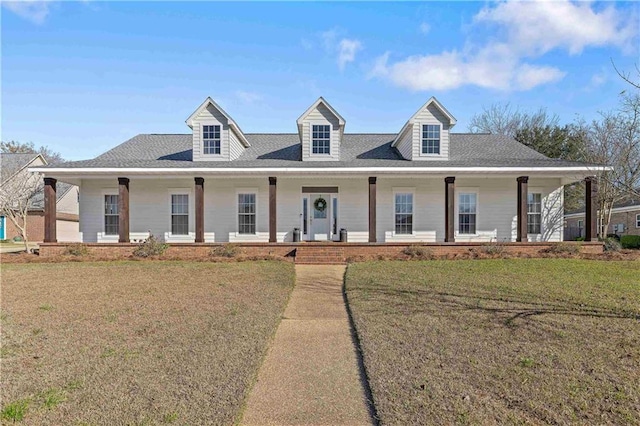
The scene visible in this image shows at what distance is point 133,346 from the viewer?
16.9 ft

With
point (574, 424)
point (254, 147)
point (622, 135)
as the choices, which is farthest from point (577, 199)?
point (574, 424)

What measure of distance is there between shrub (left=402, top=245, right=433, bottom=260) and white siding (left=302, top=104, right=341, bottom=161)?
518 centimetres

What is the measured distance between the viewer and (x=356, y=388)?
419 cm

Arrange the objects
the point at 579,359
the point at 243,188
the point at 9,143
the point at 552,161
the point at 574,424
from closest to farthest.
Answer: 1. the point at 574,424
2. the point at 579,359
3. the point at 552,161
4. the point at 243,188
5. the point at 9,143

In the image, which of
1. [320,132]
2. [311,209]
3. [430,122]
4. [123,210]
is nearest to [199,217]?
[123,210]

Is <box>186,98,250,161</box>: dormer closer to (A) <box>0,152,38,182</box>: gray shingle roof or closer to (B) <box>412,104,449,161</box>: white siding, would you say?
(B) <box>412,104,449,161</box>: white siding

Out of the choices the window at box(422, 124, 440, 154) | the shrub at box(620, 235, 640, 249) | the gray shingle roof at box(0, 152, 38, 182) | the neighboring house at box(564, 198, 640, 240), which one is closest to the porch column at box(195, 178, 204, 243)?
the window at box(422, 124, 440, 154)

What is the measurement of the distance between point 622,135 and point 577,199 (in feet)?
36.5

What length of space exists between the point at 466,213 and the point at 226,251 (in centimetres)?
1062

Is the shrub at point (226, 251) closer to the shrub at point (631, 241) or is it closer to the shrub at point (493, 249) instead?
the shrub at point (493, 249)

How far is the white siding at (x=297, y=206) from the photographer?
17.3 metres

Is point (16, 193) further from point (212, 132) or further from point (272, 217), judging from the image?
point (272, 217)

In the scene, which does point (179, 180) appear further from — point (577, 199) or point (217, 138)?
point (577, 199)

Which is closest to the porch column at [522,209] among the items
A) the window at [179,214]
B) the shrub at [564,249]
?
the shrub at [564,249]
